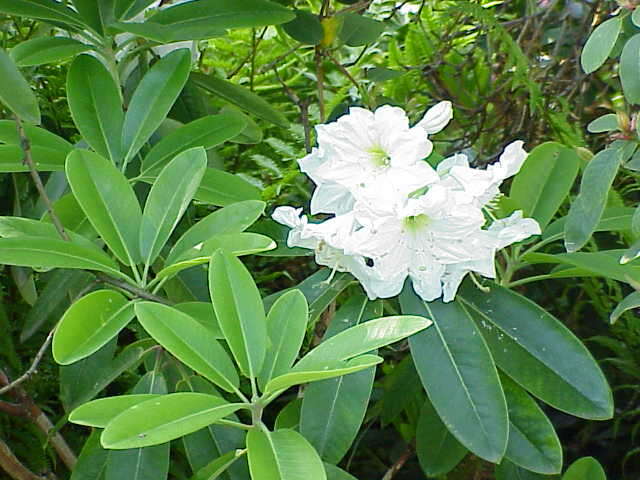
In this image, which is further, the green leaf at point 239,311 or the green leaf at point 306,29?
the green leaf at point 306,29

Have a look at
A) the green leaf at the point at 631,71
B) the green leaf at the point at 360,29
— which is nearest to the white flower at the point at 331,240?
the green leaf at the point at 631,71

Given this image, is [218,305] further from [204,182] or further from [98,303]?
[204,182]

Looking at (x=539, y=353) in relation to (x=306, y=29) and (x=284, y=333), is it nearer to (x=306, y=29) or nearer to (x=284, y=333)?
(x=284, y=333)

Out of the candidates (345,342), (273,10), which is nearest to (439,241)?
(345,342)

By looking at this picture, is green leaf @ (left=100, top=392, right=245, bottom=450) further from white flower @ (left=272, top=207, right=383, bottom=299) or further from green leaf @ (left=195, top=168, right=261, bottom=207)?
green leaf @ (left=195, top=168, right=261, bottom=207)

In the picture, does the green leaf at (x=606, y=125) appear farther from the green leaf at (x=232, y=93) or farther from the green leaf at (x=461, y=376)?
the green leaf at (x=232, y=93)

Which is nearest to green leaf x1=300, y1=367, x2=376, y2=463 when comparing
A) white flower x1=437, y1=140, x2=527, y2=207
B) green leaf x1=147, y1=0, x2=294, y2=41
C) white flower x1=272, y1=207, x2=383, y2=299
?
white flower x1=272, y1=207, x2=383, y2=299
